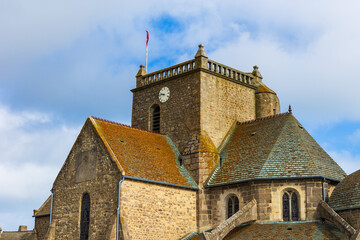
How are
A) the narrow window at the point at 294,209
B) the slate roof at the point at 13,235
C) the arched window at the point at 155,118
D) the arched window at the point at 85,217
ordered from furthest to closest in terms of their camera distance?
the slate roof at the point at 13,235, the arched window at the point at 155,118, the arched window at the point at 85,217, the narrow window at the point at 294,209

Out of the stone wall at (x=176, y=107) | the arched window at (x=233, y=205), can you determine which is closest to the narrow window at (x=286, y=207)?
the arched window at (x=233, y=205)

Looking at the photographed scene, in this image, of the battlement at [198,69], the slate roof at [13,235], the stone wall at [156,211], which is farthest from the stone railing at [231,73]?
the slate roof at [13,235]

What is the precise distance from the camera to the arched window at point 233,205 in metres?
31.9

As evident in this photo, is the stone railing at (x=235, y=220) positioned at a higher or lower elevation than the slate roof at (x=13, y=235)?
lower

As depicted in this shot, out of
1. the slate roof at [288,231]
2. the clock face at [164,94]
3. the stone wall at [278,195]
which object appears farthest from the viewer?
the clock face at [164,94]

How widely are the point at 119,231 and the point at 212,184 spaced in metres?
7.30

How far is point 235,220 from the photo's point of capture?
29312mm

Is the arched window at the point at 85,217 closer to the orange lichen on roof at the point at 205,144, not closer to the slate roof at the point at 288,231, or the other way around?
the orange lichen on roof at the point at 205,144

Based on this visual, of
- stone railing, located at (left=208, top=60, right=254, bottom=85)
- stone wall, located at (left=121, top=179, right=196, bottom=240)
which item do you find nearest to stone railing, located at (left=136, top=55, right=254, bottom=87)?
stone railing, located at (left=208, top=60, right=254, bottom=85)

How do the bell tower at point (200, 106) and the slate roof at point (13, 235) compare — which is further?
the slate roof at point (13, 235)

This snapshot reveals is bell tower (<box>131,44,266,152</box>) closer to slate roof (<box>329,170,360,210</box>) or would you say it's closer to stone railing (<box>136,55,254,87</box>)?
stone railing (<box>136,55,254,87</box>)

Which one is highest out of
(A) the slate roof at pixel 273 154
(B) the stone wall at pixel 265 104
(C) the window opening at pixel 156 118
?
(B) the stone wall at pixel 265 104

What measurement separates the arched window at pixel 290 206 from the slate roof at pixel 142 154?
5881 millimetres

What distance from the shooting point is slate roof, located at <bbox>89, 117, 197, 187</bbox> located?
30672mm
